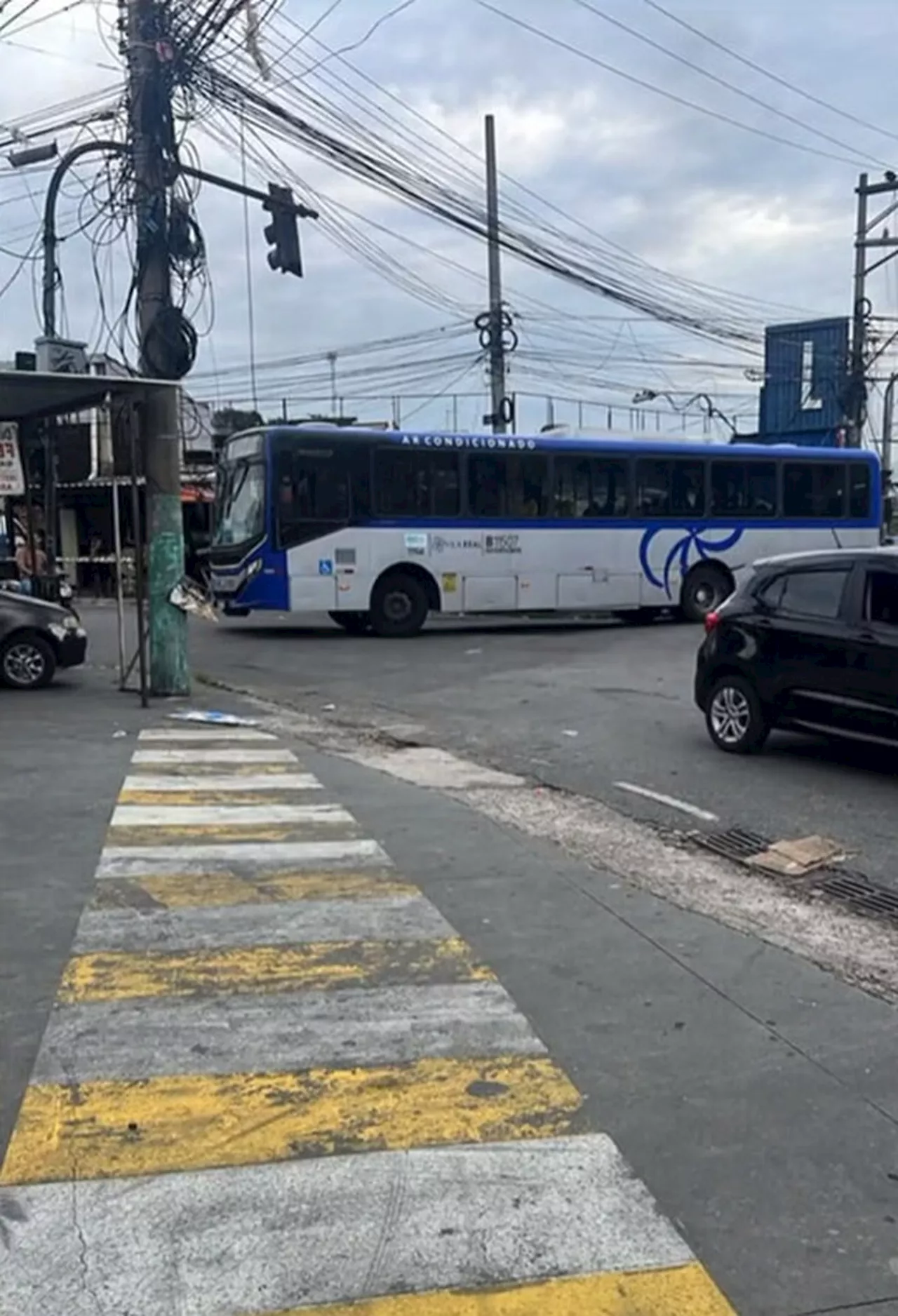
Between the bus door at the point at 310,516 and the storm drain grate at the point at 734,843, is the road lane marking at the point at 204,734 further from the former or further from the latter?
the bus door at the point at 310,516

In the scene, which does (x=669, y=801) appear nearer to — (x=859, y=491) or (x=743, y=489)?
(x=743, y=489)

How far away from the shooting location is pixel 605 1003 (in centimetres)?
476

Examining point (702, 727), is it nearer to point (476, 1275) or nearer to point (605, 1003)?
point (605, 1003)

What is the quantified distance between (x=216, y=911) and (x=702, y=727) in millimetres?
6942

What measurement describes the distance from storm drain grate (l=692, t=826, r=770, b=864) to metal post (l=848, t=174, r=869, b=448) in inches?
1177

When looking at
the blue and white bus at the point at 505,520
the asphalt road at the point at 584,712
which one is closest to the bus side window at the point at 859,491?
the blue and white bus at the point at 505,520

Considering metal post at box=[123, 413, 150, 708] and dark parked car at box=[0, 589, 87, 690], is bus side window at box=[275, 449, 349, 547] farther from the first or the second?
metal post at box=[123, 413, 150, 708]

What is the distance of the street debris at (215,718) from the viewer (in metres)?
12.1

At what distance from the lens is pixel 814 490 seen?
2481 centimetres

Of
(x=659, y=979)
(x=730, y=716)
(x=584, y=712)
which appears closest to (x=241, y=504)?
(x=584, y=712)

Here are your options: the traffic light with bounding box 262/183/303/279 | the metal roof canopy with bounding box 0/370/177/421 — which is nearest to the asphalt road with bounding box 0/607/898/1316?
the metal roof canopy with bounding box 0/370/177/421

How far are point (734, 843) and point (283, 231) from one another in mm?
11967

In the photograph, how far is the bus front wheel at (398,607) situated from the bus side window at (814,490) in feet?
26.9

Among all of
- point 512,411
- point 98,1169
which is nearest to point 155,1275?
point 98,1169
